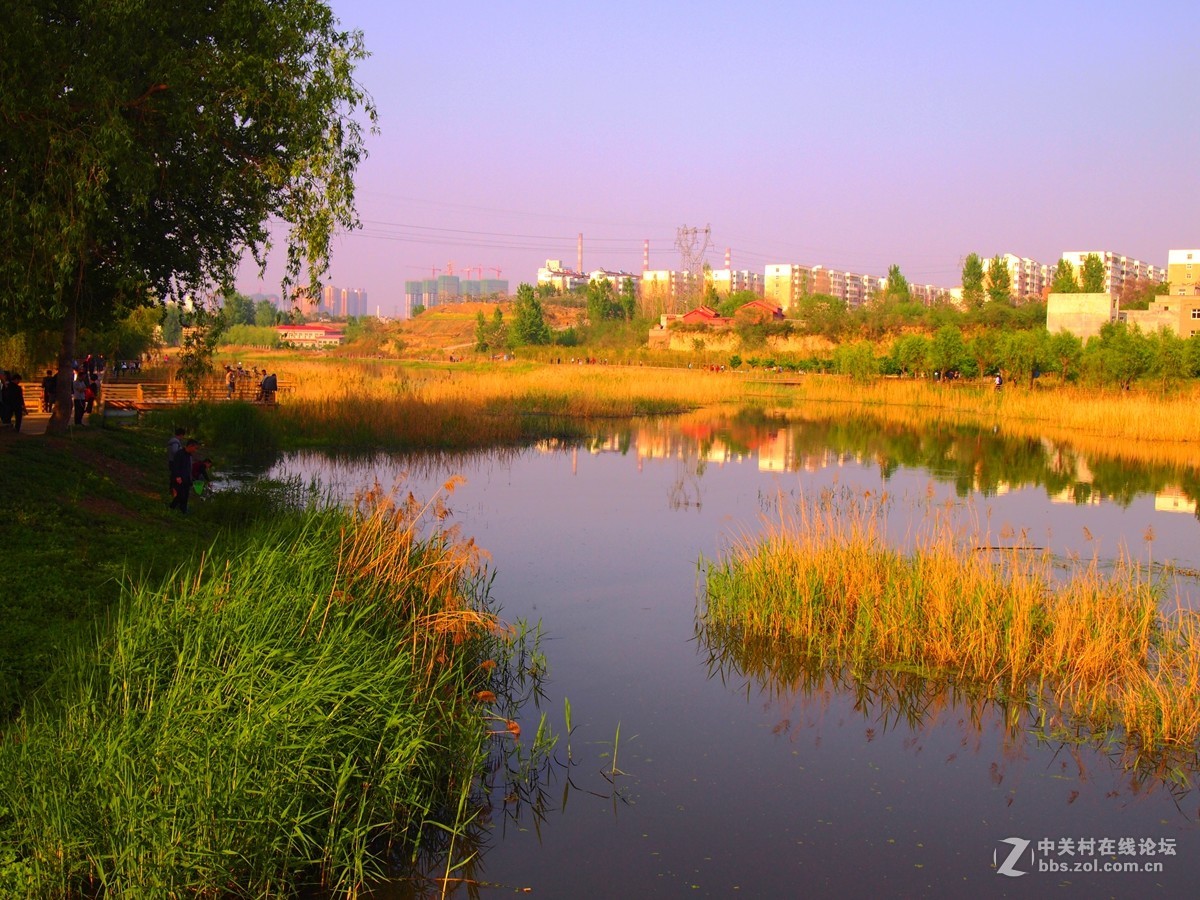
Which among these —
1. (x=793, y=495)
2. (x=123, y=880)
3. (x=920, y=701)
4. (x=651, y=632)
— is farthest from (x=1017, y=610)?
(x=793, y=495)

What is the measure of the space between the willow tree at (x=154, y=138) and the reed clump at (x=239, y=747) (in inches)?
222

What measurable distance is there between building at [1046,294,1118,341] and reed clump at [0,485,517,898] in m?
71.9

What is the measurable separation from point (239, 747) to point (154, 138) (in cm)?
1021

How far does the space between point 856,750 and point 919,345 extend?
1937 inches

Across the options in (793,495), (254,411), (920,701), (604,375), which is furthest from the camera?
(604,375)

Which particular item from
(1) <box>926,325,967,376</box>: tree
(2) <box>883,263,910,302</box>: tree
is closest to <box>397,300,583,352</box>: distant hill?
(2) <box>883,263,910,302</box>: tree

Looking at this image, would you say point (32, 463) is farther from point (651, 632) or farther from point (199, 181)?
point (651, 632)

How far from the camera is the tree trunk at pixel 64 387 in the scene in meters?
20.2

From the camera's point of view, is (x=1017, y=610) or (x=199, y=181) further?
(x=199, y=181)

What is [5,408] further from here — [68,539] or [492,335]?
[492,335]

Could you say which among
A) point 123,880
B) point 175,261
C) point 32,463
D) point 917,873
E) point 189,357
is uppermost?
point 175,261

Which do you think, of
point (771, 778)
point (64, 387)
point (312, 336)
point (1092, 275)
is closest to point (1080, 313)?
point (1092, 275)

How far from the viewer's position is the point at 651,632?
12445 millimetres

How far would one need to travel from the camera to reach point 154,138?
13.9m
